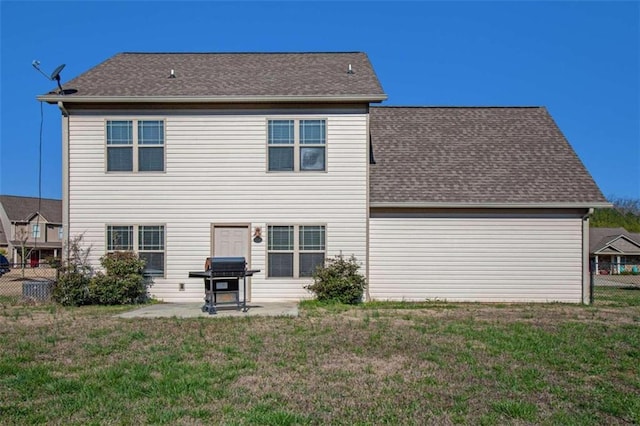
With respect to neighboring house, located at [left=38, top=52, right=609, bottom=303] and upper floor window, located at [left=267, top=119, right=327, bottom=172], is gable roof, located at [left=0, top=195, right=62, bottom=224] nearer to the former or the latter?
neighboring house, located at [left=38, top=52, right=609, bottom=303]

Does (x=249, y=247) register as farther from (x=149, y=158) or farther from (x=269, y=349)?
(x=269, y=349)

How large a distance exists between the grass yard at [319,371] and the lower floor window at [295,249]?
3.12 meters

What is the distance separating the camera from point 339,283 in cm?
1233

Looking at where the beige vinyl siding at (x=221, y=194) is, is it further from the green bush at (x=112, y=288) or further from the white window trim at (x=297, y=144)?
the green bush at (x=112, y=288)

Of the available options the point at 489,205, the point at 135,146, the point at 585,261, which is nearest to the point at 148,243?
the point at 135,146

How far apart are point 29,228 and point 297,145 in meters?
41.6

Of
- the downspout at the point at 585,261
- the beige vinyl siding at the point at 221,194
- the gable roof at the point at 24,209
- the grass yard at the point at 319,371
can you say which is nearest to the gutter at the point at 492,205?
the downspout at the point at 585,261

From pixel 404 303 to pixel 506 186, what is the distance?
13.3 feet

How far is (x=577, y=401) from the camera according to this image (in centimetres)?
517

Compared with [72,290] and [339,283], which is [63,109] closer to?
[72,290]

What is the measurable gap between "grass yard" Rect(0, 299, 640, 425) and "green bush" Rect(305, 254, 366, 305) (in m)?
2.26

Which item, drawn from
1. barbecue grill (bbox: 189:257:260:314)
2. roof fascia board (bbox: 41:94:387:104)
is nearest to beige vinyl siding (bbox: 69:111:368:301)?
roof fascia board (bbox: 41:94:387:104)

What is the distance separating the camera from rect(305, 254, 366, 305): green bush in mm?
12383

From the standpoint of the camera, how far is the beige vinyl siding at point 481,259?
526 inches
